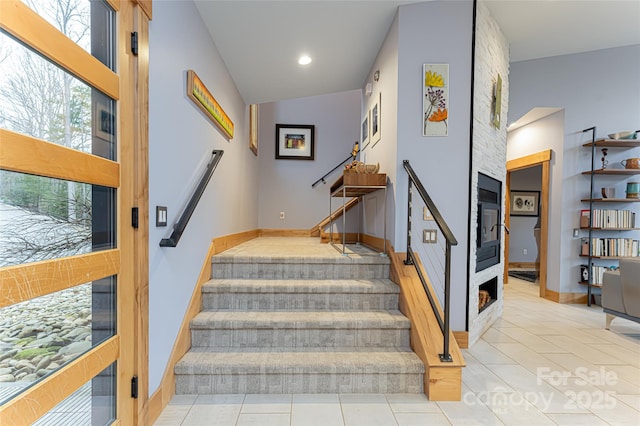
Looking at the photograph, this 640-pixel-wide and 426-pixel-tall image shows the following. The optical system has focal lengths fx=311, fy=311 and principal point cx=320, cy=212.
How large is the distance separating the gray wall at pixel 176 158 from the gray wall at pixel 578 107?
15.0ft

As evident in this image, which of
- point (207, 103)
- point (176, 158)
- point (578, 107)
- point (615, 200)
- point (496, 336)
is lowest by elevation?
point (496, 336)

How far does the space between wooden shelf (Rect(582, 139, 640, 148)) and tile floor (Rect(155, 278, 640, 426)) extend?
2708 millimetres

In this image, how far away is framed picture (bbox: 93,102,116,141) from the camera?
1.33 meters

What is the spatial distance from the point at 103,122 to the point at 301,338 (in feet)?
5.77

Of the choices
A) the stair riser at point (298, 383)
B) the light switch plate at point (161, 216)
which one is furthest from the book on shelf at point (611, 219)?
the light switch plate at point (161, 216)

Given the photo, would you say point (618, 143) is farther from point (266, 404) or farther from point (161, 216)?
point (161, 216)

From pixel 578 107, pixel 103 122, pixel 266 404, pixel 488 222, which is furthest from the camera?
pixel 578 107

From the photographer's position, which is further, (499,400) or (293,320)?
(293,320)

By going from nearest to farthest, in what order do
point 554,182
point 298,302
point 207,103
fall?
1. point 298,302
2. point 207,103
3. point 554,182

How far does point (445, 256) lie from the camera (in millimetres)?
2152

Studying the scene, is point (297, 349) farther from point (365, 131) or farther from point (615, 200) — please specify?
point (615, 200)

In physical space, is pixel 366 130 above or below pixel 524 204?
above

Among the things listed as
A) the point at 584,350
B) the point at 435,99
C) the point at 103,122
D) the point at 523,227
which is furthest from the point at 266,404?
the point at 523,227

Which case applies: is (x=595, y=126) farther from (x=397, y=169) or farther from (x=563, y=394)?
(x=563, y=394)
